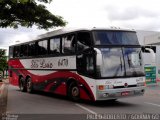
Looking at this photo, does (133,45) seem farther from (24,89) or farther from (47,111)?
(24,89)

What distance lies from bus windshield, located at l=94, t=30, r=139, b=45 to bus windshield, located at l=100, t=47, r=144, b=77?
1.03 feet

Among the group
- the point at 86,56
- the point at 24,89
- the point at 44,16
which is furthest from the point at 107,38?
Result: the point at 24,89

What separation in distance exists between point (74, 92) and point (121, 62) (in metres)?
2.89

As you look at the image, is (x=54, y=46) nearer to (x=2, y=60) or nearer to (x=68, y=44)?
(x=68, y=44)

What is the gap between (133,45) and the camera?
1588cm

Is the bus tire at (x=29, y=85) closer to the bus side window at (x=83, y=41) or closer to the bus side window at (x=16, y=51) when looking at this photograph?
the bus side window at (x=16, y=51)

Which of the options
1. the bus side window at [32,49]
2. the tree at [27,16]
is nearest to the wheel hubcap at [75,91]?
the tree at [27,16]

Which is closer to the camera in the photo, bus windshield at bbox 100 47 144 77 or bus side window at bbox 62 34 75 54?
bus windshield at bbox 100 47 144 77

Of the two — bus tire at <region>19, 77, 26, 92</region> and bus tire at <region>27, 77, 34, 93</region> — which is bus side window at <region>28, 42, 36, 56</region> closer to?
bus tire at <region>27, 77, 34, 93</region>

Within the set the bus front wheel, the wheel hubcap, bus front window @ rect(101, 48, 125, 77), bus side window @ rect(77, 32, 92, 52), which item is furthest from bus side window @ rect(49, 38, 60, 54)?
the bus front wheel

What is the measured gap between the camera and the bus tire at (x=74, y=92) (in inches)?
647

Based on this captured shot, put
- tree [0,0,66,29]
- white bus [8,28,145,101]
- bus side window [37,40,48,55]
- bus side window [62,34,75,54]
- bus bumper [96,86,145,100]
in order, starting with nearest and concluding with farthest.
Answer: bus bumper [96,86,145,100] < white bus [8,28,145,101] < tree [0,0,66,29] < bus side window [62,34,75,54] < bus side window [37,40,48,55]

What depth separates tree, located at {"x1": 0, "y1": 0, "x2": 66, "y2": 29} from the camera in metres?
16.0

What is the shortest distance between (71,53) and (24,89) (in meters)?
9.13
